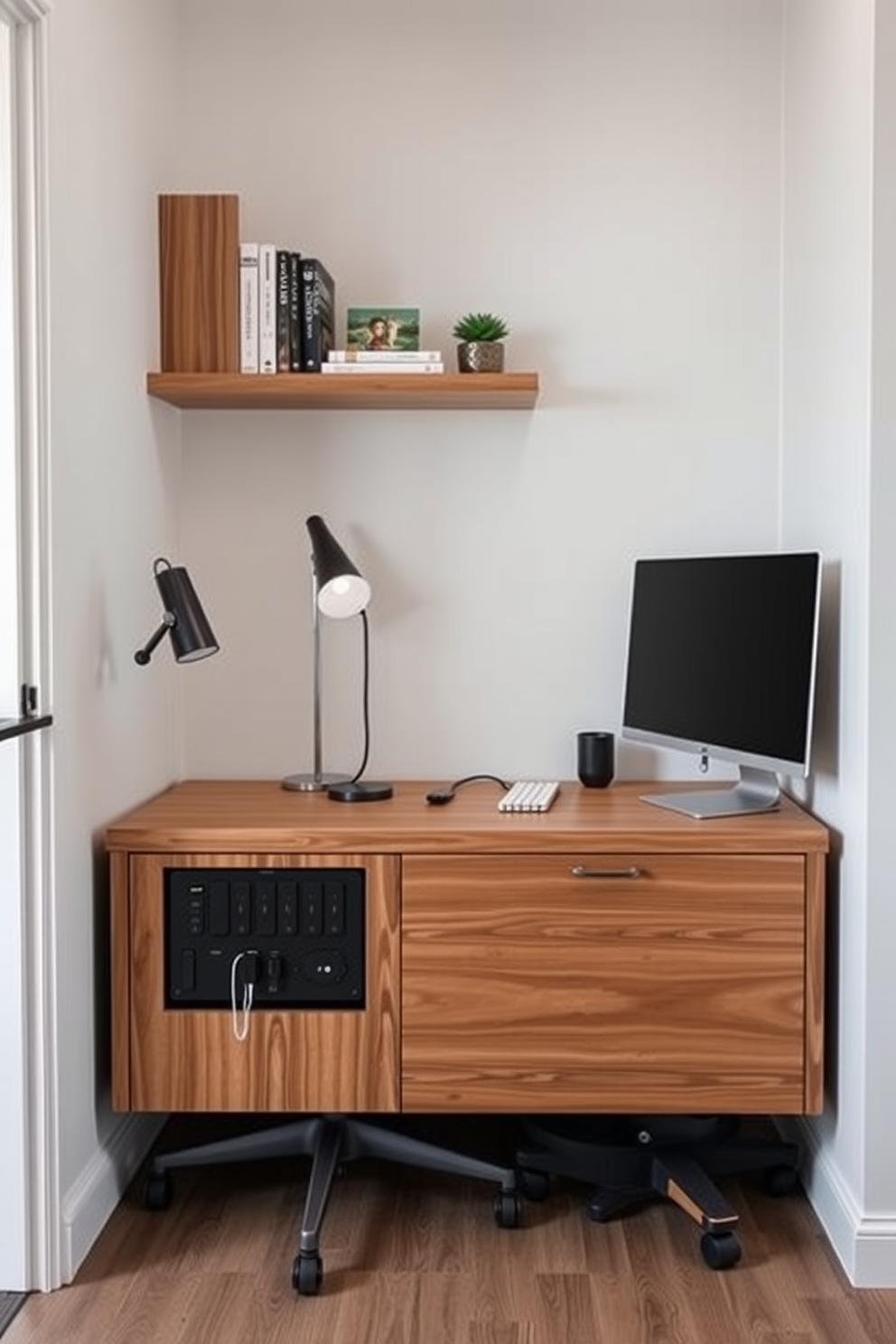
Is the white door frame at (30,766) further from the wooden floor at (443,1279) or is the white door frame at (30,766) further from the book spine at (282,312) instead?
the book spine at (282,312)

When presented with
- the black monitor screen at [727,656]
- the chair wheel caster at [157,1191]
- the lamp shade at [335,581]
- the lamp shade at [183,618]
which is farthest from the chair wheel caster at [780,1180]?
the lamp shade at [183,618]

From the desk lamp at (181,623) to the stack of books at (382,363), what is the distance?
531 millimetres

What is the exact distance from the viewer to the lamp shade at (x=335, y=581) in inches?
105

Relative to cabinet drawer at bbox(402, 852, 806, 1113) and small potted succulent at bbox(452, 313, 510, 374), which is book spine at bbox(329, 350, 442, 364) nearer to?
small potted succulent at bbox(452, 313, 510, 374)

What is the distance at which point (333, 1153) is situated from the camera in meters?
2.44

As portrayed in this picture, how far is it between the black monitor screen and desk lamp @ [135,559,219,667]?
2.87 feet

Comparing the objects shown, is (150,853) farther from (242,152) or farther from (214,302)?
(242,152)

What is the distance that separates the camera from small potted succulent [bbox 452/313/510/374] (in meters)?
2.74

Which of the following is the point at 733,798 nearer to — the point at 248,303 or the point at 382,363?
the point at 382,363

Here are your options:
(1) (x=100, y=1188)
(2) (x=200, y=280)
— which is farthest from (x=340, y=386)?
(1) (x=100, y=1188)

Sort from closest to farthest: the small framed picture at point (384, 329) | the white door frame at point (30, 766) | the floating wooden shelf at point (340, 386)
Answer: the white door frame at point (30, 766), the floating wooden shelf at point (340, 386), the small framed picture at point (384, 329)

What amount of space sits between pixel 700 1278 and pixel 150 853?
118 cm

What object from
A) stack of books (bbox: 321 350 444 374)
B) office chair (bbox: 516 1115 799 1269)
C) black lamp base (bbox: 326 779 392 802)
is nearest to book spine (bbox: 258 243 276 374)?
stack of books (bbox: 321 350 444 374)

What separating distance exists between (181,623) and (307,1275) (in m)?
1.13
